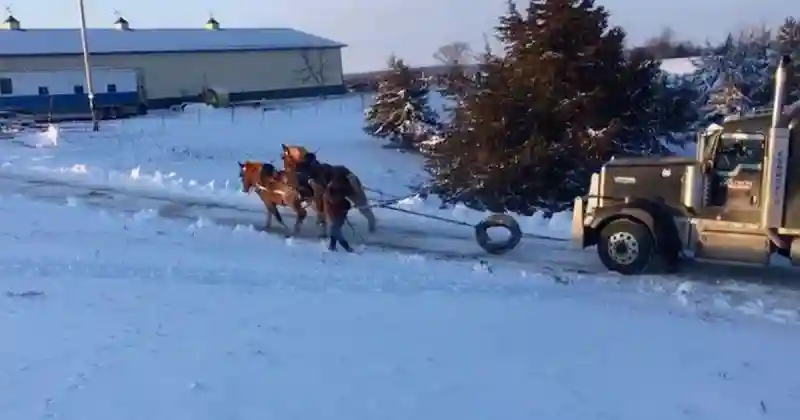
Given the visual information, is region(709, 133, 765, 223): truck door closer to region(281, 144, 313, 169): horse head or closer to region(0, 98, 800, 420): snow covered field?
region(0, 98, 800, 420): snow covered field

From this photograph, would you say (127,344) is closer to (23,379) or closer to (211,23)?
(23,379)

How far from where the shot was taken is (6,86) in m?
58.6

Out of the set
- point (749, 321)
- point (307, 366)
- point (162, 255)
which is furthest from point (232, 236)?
point (749, 321)

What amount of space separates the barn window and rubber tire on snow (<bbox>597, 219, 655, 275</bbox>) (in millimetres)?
54747

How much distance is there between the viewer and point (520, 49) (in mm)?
24047

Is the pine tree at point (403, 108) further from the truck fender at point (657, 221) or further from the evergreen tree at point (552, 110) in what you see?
the truck fender at point (657, 221)

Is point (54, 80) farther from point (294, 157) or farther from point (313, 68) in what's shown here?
point (294, 157)

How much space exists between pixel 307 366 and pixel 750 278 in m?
6.93

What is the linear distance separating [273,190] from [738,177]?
310 inches

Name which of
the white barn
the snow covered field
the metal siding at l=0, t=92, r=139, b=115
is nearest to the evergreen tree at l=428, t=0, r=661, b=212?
the snow covered field

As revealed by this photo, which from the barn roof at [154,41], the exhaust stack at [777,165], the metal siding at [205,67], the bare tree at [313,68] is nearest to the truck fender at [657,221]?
the exhaust stack at [777,165]

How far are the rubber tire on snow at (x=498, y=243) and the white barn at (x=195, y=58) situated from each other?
54985 mm

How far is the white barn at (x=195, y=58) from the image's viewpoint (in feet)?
218

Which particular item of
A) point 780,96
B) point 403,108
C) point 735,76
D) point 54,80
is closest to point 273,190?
point 780,96
